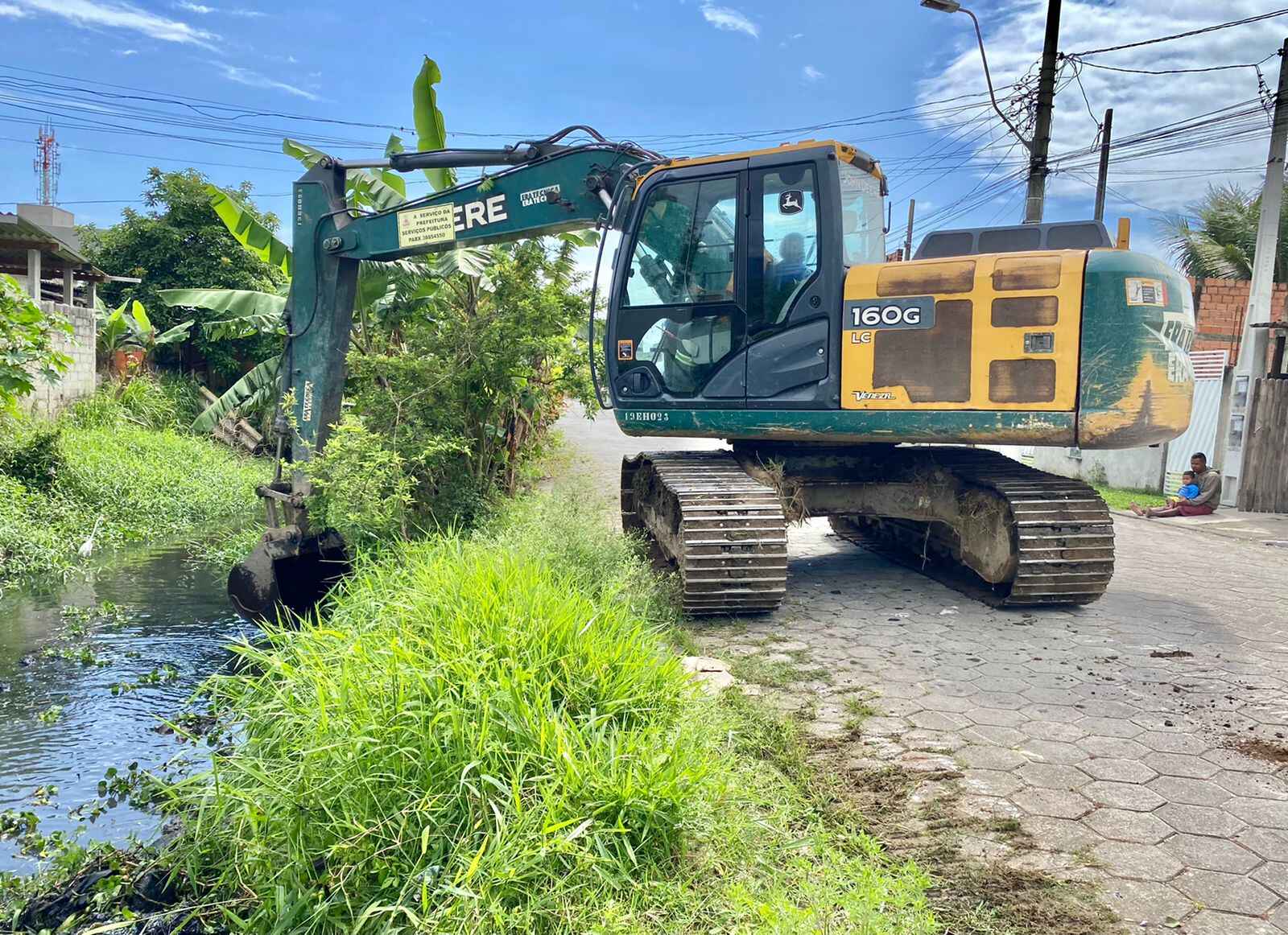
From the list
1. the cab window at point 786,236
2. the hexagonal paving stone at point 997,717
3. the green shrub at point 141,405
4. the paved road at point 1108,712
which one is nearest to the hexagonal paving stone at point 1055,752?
the paved road at point 1108,712

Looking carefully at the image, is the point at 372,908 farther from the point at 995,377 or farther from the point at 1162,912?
the point at 995,377

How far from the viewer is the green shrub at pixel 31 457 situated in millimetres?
11102

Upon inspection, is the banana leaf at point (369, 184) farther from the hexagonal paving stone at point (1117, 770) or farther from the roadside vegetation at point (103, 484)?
the hexagonal paving stone at point (1117, 770)

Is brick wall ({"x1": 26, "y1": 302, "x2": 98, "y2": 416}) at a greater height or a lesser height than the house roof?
lesser

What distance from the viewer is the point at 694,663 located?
491cm

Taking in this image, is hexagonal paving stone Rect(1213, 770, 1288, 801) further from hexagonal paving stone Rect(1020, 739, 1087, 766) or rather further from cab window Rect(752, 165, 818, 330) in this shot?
cab window Rect(752, 165, 818, 330)

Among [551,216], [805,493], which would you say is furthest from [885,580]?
[551,216]

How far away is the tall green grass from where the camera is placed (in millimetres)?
2799

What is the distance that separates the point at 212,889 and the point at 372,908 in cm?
79

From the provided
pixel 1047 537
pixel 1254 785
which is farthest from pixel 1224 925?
pixel 1047 537

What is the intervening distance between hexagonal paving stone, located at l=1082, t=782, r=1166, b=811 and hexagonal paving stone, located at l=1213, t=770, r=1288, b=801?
0.35 meters

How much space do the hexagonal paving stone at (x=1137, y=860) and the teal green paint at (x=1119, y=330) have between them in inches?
122

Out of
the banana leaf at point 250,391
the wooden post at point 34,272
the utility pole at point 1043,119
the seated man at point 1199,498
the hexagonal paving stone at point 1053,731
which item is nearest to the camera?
the hexagonal paving stone at point 1053,731

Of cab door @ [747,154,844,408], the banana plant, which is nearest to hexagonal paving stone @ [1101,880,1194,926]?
cab door @ [747,154,844,408]
